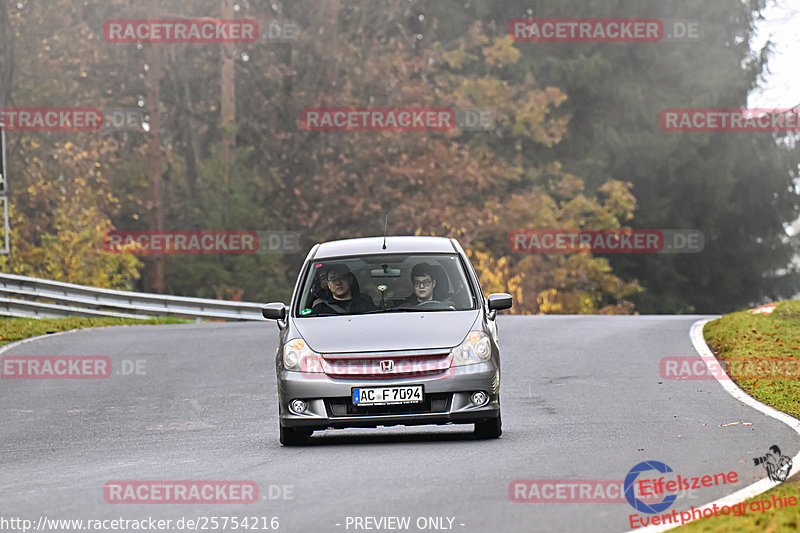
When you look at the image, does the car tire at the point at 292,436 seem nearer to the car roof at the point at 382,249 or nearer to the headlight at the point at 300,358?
the headlight at the point at 300,358

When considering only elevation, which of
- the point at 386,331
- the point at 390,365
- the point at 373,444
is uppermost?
the point at 386,331

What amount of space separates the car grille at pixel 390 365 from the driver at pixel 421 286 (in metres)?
0.95

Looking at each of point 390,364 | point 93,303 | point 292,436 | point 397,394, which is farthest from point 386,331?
point 93,303

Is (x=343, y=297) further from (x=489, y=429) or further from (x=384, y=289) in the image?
(x=489, y=429)

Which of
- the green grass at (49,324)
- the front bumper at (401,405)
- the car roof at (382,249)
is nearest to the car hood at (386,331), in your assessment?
the front bumper at (401,405)

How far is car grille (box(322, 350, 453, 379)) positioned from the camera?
11.6m

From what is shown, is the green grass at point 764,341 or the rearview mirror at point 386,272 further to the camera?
the green grass at point 764,341

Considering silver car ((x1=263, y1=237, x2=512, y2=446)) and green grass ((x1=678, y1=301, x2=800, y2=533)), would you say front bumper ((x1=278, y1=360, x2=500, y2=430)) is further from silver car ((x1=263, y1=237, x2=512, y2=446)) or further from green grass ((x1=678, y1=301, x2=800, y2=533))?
green grass ((x1=678, y1=301, x2=800, y2=533))

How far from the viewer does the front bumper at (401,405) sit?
1161 centimetres

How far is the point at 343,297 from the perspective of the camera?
12625mm

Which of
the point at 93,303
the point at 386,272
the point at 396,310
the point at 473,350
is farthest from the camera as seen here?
the point at 93,303

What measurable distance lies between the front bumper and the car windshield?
2.90 feet

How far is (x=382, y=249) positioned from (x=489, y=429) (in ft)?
6.28

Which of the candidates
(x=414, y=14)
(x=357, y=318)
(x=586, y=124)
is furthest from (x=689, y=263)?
(x=357, y=318)
